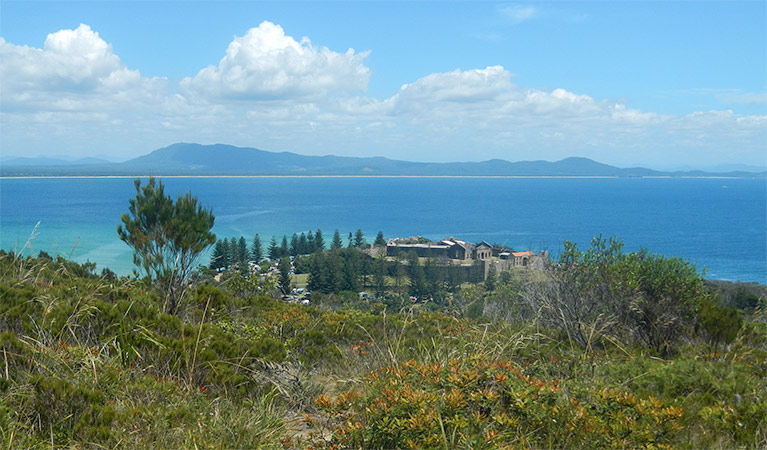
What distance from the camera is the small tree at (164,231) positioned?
29.4 feet

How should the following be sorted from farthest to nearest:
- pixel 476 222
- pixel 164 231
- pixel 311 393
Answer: pixel 476 222
pixel 164 231
pixel 311 393

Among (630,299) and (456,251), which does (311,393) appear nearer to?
(630,299)

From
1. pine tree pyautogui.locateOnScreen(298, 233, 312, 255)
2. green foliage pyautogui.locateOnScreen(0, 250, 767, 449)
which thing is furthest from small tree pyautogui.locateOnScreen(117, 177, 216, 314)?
pine tree pyautogui.locateOnScreen(298, 233, 312, 255)

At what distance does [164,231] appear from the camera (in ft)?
29.5

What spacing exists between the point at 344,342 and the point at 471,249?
52035 mm

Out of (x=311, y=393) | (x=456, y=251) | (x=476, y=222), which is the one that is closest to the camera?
(x=311, y=393)

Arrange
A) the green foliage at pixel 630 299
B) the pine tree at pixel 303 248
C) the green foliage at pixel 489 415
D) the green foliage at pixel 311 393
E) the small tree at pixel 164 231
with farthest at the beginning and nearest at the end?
the pine tree at pixel 303 248 → the small tree at pixel 164 231 → the green foliage at pixel 630 299 → the green foliage at pixel 311 393 → the green foliage at pixel 489 415

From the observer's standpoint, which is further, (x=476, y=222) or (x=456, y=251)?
(x=476, y=222)

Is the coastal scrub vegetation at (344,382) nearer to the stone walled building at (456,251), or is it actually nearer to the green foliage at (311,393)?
the green foliage at (311,393)

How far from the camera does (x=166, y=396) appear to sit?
331 cm

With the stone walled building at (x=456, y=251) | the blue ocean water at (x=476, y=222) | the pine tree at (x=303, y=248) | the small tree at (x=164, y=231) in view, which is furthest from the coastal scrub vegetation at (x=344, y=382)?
the pine tree at (x=303, y=248)

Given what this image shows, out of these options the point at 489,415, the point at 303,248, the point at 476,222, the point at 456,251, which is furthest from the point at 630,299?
the point at 476,222

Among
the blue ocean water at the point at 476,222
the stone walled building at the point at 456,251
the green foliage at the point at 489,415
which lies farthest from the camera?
the blue ocean water at the point at 476,222

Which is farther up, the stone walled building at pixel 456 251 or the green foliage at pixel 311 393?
the green foliage at pixel 311 393
